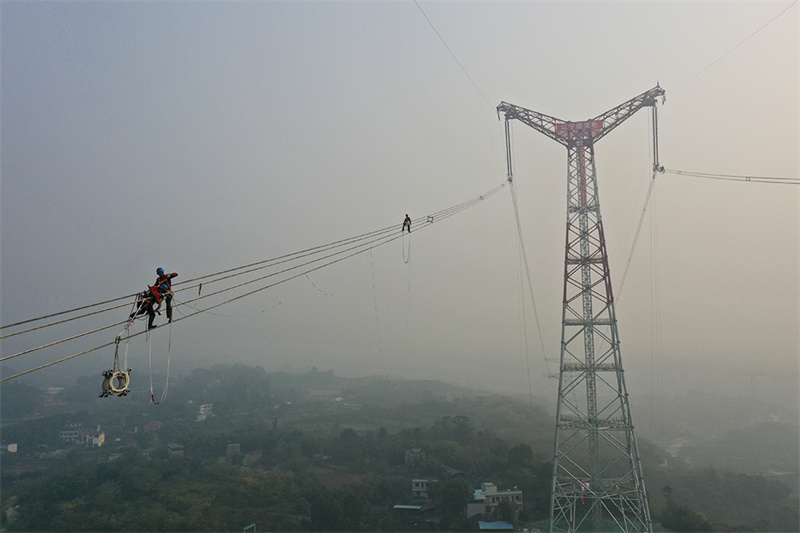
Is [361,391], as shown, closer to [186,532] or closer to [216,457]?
[216,457]

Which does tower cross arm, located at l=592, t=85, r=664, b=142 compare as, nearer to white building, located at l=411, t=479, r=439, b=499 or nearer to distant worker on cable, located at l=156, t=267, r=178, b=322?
distant worker on cable, located at l=156, t=267, r=178, b=322

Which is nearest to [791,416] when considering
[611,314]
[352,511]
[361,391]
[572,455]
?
[572,455]

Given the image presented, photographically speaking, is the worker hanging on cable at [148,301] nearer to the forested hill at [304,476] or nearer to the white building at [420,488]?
the forested hill at [304,476]

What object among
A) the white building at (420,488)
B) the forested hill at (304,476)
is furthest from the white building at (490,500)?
the white building at (420,488)

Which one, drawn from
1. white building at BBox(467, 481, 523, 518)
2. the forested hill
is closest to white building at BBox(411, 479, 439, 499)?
the forested hill

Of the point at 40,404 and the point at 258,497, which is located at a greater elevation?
the point at 258,497

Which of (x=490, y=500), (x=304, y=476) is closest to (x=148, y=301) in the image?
(x=490, y=500)
